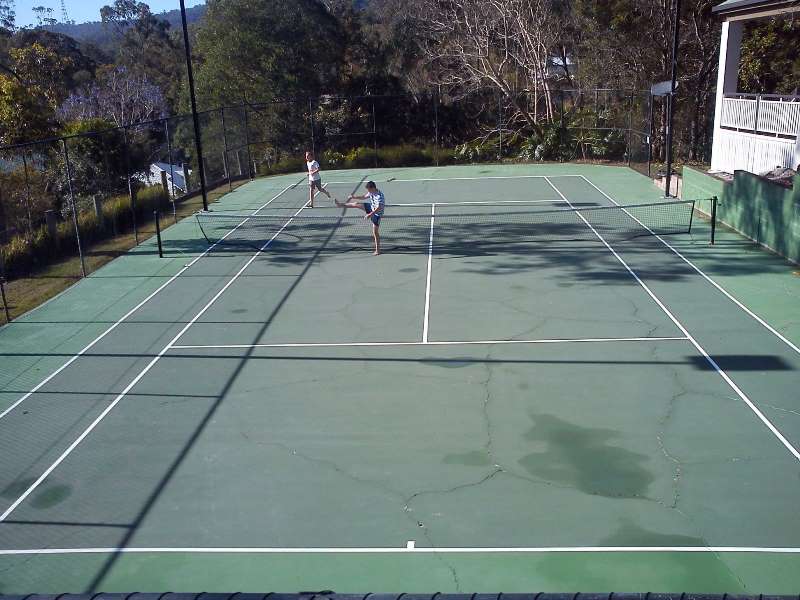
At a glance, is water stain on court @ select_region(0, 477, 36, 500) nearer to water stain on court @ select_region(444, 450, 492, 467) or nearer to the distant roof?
water stain on court @ select_region(444, 450, 492, 467)

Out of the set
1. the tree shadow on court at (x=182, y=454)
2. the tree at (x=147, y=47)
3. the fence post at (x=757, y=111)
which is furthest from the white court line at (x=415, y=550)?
the tree at (x=147, y=47)

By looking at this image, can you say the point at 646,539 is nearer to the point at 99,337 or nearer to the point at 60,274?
the point at 99,337

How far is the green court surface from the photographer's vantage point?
7.21 meters

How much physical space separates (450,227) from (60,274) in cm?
991

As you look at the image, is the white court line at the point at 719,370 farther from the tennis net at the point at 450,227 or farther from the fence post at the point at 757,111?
the fence post at the point at 757,111

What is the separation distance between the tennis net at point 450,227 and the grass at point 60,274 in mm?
2050

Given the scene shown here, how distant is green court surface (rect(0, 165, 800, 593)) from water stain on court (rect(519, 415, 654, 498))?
0.03 meters

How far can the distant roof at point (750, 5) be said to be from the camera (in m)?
21.0

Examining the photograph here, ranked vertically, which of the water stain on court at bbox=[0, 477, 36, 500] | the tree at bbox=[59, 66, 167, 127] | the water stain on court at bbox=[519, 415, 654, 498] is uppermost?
the tree at bbox=[59, 66, 167, 127]

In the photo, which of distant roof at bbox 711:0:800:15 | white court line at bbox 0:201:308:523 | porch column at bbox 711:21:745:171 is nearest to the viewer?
white court line at bbox 0:201:308:523

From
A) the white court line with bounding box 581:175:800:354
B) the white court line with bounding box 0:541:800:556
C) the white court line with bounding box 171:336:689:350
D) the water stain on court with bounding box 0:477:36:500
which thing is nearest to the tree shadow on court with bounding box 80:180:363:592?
the white court line with bounding box 0:541:800:556

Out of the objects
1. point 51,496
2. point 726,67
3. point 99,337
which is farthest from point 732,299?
point 726,67

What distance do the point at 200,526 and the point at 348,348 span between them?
16.7ft

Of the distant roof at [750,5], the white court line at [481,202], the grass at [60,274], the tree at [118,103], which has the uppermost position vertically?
the distant roof at [750,5]
